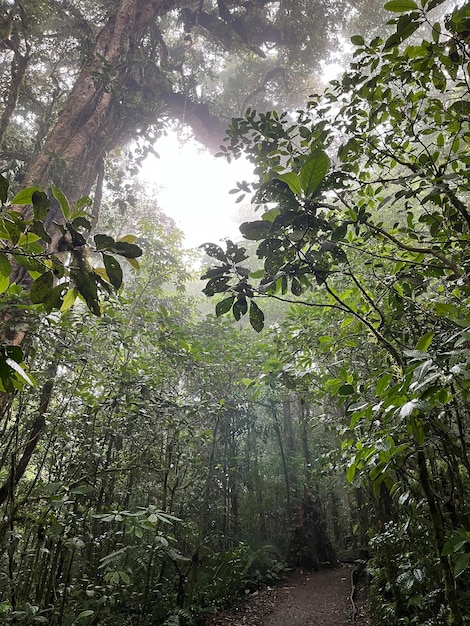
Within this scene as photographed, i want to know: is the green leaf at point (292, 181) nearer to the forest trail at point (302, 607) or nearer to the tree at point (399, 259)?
the tree at point (399, 259)

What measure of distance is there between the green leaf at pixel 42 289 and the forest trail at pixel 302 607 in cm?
492

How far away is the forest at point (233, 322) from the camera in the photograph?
1.29 m

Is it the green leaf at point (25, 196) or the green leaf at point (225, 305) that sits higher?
the green leaf at point (25, 196)

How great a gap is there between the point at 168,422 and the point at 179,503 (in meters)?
2.57

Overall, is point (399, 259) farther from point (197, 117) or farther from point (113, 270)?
point (197, 117)

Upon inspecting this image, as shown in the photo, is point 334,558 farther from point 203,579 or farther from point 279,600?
point 203,579

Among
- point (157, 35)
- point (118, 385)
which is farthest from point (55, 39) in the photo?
point (118, 385)

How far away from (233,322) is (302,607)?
14.2 ft

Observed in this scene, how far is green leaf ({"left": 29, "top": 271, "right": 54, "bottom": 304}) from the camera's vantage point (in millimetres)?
908

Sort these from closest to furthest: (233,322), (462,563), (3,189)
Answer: (3,189), (462,563), (233,322)

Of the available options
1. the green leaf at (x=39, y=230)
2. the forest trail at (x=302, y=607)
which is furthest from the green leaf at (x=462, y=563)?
the forest trail at (x=302, y=607)

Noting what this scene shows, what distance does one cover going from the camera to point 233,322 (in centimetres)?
602

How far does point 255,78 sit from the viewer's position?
1134cm

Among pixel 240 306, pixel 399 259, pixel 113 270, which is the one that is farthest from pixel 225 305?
pixel 399 259
